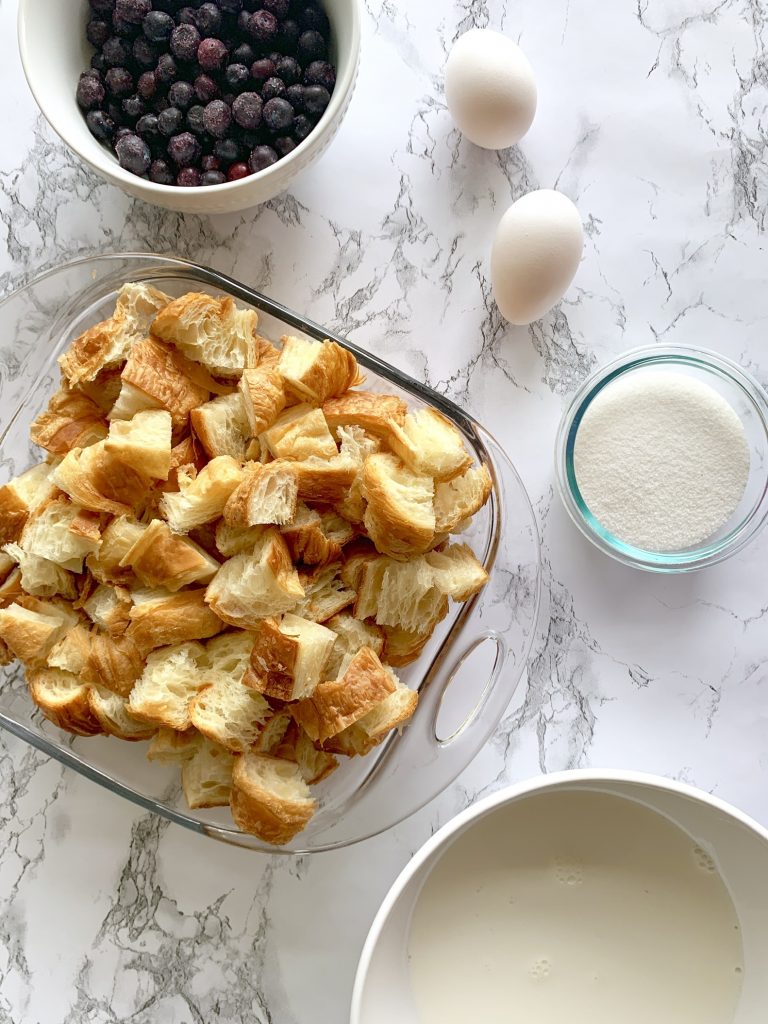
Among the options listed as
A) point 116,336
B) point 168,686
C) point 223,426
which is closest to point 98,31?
point 116,336

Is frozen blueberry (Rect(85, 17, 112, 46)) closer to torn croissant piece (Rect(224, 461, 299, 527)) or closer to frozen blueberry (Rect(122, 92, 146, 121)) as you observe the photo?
frozen blueberry (Rect(122, 92, 146, 121))

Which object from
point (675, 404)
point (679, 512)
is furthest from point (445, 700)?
point (675, 404)

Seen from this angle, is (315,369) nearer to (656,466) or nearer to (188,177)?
(188,177)

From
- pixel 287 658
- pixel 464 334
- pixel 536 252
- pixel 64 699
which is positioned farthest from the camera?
pixel 464 334

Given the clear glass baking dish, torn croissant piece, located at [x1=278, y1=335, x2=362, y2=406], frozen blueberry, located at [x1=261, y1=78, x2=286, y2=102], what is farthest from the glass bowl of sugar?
frozen blueberry, located at [x1=261, y1=78, x2=286, y2=102]

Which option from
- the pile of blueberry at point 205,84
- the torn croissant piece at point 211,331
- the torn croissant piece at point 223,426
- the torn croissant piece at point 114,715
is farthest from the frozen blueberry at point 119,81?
the torn croissant piece at point 114,715

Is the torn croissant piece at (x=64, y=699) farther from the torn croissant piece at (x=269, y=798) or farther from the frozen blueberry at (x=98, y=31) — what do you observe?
the frozen blueberry at (x=98, y=31)
